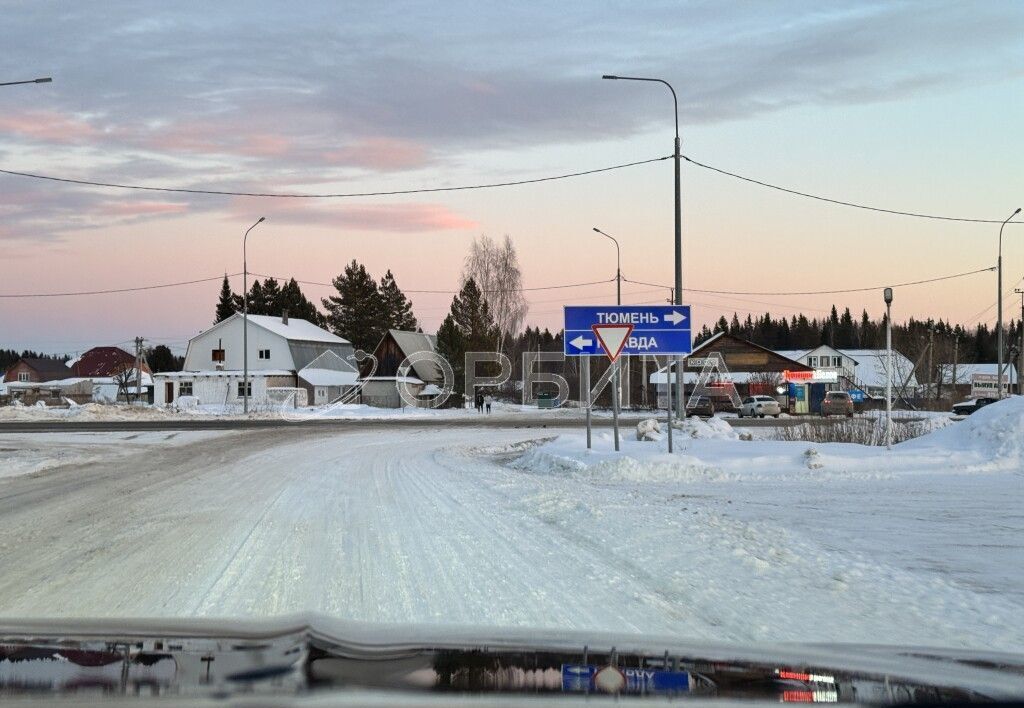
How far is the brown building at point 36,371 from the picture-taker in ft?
503

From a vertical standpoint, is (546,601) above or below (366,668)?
below

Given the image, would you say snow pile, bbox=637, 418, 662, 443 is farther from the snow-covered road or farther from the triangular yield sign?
the snow-covered road

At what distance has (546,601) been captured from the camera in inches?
292

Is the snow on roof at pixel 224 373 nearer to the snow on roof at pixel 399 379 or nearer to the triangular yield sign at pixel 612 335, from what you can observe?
the snow on roof at pixel 399 379

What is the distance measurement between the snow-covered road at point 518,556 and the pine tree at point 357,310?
101 metres

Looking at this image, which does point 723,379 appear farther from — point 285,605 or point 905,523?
point 285,605

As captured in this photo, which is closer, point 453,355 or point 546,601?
point 546,601

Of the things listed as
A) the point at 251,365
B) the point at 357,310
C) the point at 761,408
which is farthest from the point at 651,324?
the point at 357,310

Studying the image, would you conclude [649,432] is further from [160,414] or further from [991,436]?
[160,414]

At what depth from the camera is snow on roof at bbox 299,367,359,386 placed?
260ft

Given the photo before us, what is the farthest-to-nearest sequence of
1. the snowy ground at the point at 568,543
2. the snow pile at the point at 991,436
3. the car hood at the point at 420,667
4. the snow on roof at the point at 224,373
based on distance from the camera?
the snow on roof at the point at 224,373, the snow pile at the point at 991,436, the snowy ground at the point at 568,543, the car hood at the point at 420,667

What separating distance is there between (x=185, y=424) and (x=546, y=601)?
40836 millimetres

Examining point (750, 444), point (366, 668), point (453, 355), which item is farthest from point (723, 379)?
point (366, 668)

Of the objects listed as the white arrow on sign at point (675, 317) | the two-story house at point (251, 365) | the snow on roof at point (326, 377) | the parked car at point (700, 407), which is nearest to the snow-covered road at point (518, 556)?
the white arrow on sign at point (675, 317)
